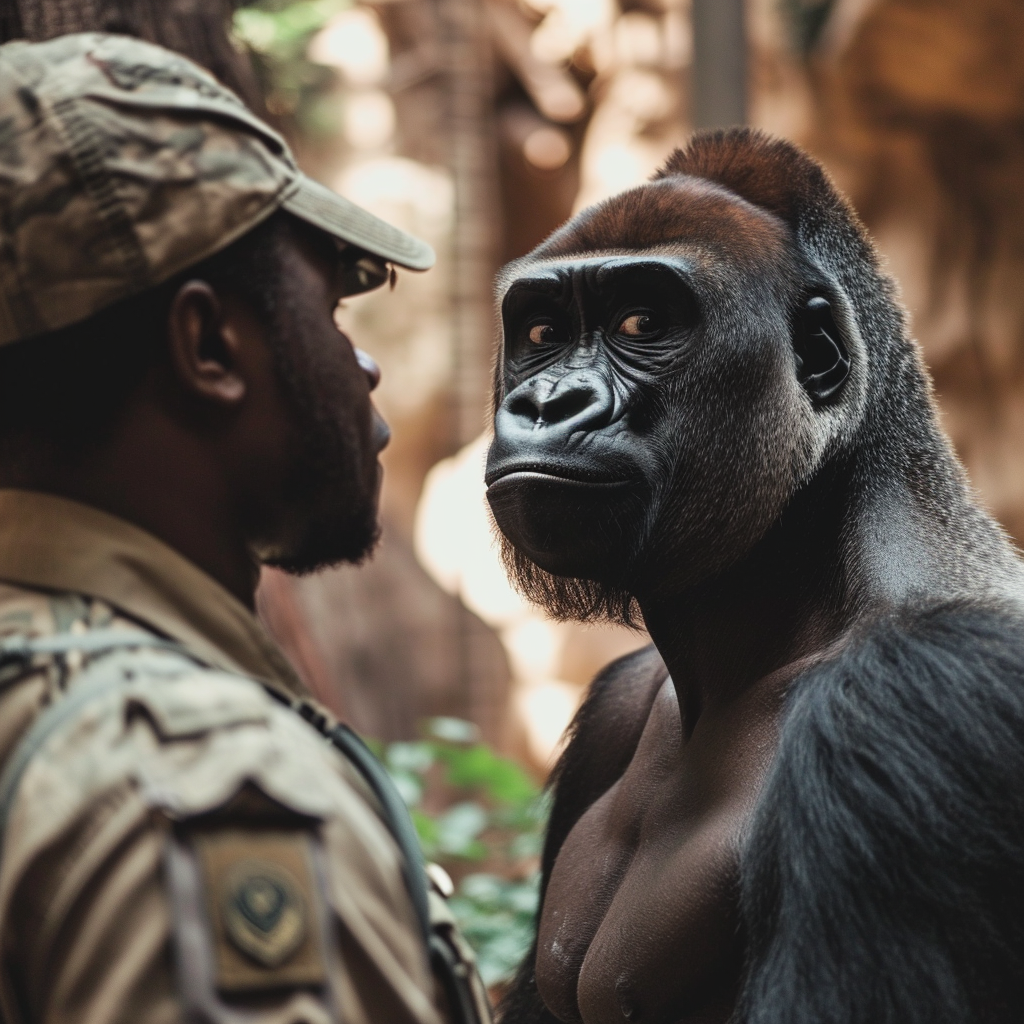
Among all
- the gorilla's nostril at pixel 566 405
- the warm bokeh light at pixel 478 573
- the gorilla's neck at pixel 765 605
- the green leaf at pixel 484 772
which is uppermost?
the gorilla's nostril at pixel 566 405

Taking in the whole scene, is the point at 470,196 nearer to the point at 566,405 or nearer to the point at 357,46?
the point at 357,46

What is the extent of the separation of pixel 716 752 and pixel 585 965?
1.43 feet

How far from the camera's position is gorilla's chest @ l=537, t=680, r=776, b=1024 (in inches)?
86.0

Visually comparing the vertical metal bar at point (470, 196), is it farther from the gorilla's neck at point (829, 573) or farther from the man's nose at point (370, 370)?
the man's nose at point (370, 370)

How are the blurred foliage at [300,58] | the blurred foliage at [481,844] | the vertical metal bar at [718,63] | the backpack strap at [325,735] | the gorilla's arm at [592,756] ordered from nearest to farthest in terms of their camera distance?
1. the backpack strap at [325,735]
2. the gorilla's arm at [592,756]
3. the blurred foliage at [481,844]
4. the vertical metal bar at [718,63]
5. the blurred foliage at [300,58]

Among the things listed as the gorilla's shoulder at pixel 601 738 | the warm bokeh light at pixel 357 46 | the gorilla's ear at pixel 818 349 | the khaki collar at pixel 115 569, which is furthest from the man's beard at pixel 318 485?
the warm bokeh light at pixel 357 46

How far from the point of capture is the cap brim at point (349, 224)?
1.52 meters

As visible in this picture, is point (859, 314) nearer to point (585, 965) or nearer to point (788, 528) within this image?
point (788, 528)

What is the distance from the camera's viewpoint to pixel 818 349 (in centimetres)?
258

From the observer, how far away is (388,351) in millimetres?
11695

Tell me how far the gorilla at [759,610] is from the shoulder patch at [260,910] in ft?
3.18

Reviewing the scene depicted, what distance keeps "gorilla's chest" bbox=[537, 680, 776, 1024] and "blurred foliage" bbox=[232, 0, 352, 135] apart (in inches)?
175

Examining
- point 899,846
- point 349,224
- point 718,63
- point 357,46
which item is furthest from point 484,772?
point 357,46

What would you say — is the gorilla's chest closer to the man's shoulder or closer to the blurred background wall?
the man's shoulder
